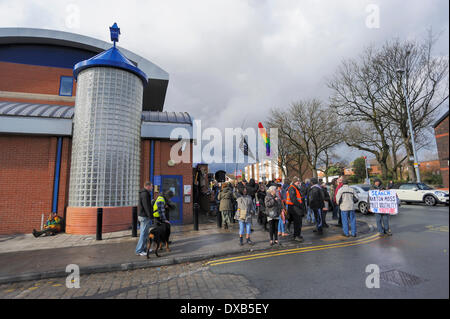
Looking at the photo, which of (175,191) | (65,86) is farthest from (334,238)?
(65,86)

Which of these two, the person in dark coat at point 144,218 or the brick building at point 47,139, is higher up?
the brick building at point 47,139

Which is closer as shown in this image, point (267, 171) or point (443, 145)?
point (443, 145)

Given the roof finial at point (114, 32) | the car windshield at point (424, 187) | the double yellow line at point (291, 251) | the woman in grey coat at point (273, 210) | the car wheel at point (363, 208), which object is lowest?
the double yellow line at point (291, 251)

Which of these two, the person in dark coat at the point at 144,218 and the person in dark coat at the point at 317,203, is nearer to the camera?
the person in dark coat at the point at 144,218

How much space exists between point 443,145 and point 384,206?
6.26 meters

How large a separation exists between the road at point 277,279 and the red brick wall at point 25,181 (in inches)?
232

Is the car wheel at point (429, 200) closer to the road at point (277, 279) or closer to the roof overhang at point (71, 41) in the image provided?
the road at point (277, 279)

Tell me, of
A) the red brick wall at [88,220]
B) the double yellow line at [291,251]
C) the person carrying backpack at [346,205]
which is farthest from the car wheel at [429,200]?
the red brick wall at [88,220]

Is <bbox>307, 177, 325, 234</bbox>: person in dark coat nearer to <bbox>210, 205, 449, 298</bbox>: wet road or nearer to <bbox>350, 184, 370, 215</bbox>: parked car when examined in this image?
<bbox>210, 205, 449, 298</bbox>: wet road

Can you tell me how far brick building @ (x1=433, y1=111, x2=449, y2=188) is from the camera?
199 centimetres

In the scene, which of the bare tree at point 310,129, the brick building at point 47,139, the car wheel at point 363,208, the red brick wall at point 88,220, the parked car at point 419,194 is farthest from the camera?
the bare tree at point 310,129

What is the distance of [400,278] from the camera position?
3812mm

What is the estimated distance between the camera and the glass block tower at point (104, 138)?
344 inches

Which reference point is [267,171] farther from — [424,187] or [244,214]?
[244,214]
